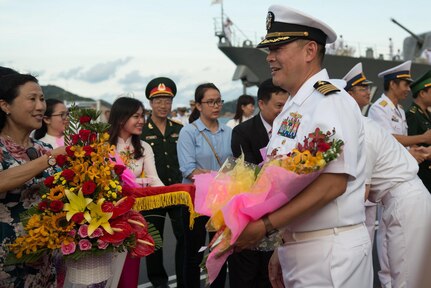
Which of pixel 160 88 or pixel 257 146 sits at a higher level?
pixel 160 88

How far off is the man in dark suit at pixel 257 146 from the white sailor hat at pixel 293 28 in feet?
6.28

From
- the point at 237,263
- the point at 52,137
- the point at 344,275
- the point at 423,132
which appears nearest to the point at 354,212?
the point at 344,275

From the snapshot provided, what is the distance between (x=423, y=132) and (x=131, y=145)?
337 cm

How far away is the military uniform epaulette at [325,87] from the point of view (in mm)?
2448

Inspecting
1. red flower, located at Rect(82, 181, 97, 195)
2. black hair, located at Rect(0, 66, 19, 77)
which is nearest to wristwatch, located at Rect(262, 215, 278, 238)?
red flower, located at Rect(82, 181, 97, 195)

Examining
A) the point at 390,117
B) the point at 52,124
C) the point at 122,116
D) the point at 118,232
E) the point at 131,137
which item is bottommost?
the point at 118,232

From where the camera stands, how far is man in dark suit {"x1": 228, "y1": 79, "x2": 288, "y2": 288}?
15.1ft

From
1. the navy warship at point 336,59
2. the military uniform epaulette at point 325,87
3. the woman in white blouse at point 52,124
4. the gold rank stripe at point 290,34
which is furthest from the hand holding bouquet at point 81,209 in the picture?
the navy warship at point 336,59

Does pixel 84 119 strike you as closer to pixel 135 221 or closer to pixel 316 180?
pixel 135 221

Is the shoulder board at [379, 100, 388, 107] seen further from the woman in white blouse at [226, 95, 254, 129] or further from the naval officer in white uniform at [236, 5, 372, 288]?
the naval officer in white uniform at [236, 5, 372, 288]

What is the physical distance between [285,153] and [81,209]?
1.14m

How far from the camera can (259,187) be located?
234cm

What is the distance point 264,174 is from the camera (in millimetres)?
2312

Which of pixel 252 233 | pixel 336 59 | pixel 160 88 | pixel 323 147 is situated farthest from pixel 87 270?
pixel 336 59
